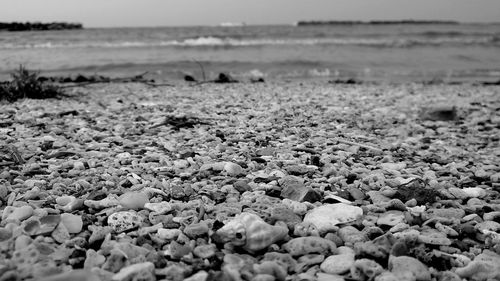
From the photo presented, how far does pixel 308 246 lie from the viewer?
1.68m

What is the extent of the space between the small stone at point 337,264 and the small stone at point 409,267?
0.15m

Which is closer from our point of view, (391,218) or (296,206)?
(391,218)

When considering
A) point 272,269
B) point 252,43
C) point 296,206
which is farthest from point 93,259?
point 252,43

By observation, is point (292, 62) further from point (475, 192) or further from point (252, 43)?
point (475, 192)

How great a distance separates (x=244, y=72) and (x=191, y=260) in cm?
1055

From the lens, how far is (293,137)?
3691mm

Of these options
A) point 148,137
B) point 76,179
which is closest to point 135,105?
point 148,137

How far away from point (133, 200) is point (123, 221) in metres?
0.25

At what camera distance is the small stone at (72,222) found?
179cm

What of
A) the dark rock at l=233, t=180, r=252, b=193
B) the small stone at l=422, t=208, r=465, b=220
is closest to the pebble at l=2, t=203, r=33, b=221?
the dark rock at l=233, t=180, r=252, b=193

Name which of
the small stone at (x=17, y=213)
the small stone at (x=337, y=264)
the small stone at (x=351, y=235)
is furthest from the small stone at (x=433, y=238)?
the small stone at (x=17, y=213)

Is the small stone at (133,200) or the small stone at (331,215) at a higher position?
the small stone at (331,215)

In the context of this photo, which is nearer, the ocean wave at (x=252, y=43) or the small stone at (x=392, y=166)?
the small stone at (x=392, y=166)

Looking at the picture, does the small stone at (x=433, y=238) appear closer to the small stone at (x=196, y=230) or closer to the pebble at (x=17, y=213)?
the small stone at (x=196, y=230)
